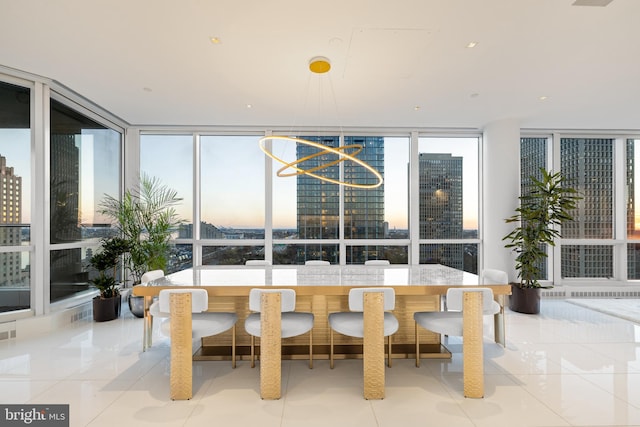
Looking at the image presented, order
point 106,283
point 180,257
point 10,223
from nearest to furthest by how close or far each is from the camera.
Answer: point 10,223, point 106,283, point 180,257

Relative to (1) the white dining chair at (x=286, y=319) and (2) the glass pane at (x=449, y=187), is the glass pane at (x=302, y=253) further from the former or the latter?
(1) the white dining chair at (x=286, y=319)

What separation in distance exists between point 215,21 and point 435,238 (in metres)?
5.17

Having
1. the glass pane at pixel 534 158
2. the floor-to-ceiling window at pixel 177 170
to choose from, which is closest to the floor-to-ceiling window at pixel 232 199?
the floor-to-ceiling window at pixel 177 170

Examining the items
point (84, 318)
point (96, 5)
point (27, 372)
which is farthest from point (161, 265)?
point (96, 5)

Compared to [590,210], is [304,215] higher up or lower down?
lower down

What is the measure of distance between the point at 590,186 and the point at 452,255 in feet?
10.2

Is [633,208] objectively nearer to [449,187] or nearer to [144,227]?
[449,187]

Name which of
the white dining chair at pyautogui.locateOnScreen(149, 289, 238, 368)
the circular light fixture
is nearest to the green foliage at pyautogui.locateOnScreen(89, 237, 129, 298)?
the white dining chair at pyautogui.locateOnScreen(149, 289, 238, 368)

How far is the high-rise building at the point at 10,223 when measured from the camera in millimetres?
3711

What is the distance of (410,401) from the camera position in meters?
2.40

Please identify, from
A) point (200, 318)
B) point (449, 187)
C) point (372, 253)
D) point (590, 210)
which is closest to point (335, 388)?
point (200, 318)

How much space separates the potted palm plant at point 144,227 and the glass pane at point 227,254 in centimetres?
88

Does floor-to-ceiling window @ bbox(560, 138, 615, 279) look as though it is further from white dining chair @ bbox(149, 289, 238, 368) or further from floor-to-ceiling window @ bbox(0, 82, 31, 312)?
floor-to-ceiling window @ bbox(0, 82, 31, 312)

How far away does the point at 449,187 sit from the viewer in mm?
6055
